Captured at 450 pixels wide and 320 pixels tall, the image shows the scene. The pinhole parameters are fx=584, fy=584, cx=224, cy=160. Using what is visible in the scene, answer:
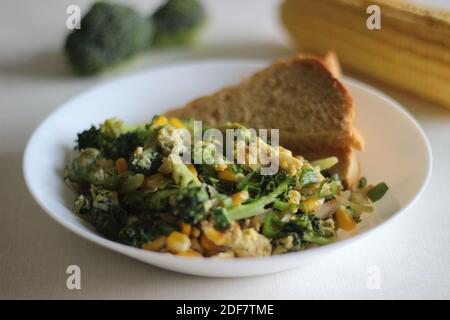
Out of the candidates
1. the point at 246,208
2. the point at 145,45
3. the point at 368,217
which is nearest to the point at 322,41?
the point at 145,45

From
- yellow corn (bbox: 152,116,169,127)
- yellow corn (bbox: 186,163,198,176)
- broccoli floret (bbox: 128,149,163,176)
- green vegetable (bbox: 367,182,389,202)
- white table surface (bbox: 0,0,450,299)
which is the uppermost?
yellow corn (bbox: 152,116,169,127)

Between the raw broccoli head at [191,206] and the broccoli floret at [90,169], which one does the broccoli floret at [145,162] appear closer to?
the broccoli floret at [90,169]

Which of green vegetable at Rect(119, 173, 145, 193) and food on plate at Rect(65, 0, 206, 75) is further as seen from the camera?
food on plate at Rect(65, 0, 206, 75)

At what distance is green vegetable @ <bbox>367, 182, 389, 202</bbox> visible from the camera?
3.62 metres

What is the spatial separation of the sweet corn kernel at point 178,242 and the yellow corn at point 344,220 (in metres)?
0.94

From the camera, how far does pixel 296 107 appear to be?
4.25 m

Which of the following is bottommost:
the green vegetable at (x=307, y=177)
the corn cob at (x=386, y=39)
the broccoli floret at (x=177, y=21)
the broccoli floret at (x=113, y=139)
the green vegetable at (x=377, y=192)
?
the green vegetable at (x=377, y=192)

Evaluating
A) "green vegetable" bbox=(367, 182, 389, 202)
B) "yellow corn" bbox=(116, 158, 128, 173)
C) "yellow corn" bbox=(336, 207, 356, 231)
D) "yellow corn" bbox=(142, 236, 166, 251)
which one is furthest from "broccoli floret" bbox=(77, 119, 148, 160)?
"green vegetable" bbox=(367, 182, 389, 202)

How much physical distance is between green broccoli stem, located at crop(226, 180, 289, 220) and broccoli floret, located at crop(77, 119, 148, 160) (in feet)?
3.06

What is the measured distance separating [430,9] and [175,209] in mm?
2994

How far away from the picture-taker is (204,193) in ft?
9.93

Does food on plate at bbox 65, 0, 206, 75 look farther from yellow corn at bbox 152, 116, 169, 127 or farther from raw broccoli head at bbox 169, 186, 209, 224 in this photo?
raw broccoli head at bbox 169, 186, 209, 224

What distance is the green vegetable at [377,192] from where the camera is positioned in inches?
143

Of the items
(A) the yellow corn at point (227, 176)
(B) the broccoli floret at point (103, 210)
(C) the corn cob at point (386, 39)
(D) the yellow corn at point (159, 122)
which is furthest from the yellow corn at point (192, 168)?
(C) the corn cob at point (386, 39)
